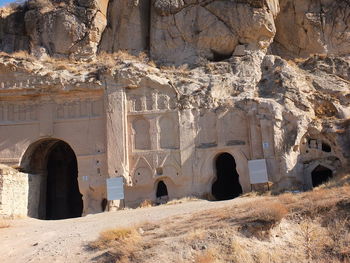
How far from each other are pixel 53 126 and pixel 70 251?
11.0 meters

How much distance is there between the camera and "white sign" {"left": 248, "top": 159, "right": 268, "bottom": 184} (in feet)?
67.2

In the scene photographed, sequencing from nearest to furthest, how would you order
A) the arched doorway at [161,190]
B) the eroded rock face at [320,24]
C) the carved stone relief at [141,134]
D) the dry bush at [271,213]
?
the dry bush at [271,213], the carved stone relief at [141,134], the arched doorway at [161,190], the eroded rock face at [320,24]

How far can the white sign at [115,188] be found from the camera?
21188 mm

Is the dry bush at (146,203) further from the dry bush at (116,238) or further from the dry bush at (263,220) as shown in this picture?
the dry bush at (263,220)

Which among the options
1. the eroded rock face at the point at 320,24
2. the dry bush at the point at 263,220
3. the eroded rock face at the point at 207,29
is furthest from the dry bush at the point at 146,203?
the eroded rock face at the point at 320,24

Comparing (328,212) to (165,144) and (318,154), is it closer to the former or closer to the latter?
(318,154)

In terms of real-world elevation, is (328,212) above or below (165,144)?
below

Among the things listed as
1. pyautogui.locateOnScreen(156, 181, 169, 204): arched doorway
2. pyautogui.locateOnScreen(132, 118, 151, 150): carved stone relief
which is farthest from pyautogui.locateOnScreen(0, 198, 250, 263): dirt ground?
pyautogui.locateOnScreen(132, 118, 151, 150): carved stone relief

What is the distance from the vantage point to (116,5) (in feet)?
89.6

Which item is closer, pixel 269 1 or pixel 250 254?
pixel 250 254

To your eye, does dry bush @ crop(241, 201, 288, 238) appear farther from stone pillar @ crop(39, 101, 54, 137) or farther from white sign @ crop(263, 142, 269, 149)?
stone pillar @ crop(39, 101, 54, 137)

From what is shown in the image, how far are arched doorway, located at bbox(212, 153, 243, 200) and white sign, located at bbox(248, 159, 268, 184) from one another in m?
2.59

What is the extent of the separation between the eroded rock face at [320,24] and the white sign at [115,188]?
14.6 metres

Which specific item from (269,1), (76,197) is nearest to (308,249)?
(269,1)
